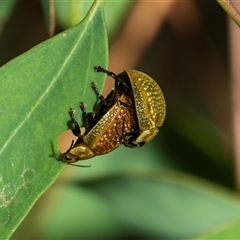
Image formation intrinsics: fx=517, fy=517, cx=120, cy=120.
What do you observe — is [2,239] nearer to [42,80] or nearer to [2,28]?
[42,80]

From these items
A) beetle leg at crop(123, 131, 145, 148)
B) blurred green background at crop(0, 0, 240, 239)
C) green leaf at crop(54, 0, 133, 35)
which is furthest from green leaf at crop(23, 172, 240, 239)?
green leaf at crop(54, 0, 133, 35)

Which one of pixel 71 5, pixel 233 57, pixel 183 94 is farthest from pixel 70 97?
pixel 183 94

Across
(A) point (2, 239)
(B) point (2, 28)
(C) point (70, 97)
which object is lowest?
(A) point (2, 239)

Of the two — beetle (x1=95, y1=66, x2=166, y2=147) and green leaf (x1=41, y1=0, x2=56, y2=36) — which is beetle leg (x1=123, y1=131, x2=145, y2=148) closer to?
beetle (x1=95, y1=66, x2=166, y2=147)

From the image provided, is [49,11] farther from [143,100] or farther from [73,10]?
[143,100]

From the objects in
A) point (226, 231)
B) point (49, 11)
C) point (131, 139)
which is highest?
point (49, 11)

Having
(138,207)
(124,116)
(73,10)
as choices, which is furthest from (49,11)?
(138,207)

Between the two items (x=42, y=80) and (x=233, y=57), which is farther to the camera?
(x=233, y=57)
